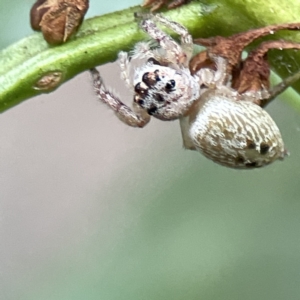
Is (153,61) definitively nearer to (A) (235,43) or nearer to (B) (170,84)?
(B) (170,84)

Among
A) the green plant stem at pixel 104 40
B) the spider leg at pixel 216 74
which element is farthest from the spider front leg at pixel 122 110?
the green plant stem at pixel 104 40

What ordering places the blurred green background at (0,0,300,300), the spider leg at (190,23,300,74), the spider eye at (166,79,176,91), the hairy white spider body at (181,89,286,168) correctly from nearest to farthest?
the spider leg at (190,23,300,74), the hairy white spider body at (181,89,286,168), the spider eye at (166,79,176,91), the blurred green background at (0,0,300,300)

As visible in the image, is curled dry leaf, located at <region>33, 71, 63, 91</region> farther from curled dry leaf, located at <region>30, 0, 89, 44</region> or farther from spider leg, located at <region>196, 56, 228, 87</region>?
spider leg, located at <region>196, 56, 228, 87</region>

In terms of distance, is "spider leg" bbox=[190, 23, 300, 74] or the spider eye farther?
the spider eye

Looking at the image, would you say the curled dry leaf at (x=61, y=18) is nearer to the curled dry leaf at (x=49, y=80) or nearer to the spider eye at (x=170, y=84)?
the curled dry leaf at (x=49, y=80)

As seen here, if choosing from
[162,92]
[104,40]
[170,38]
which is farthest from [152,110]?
[104,40]

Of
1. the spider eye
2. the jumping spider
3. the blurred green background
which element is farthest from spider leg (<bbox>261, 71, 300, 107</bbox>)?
the blurred green background

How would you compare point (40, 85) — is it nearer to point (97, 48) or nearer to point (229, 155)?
point (97, 48)
